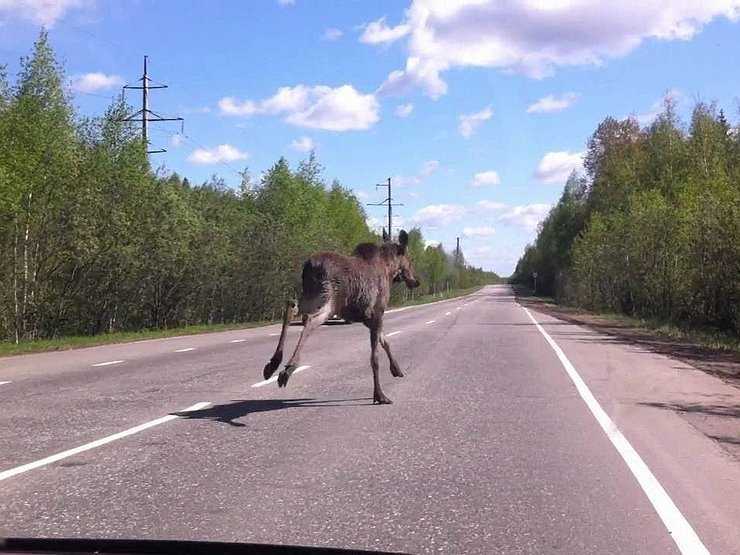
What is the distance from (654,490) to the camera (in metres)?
6.19

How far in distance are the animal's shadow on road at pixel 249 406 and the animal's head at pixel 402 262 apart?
182 cm

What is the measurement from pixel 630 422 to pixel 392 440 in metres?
3.15

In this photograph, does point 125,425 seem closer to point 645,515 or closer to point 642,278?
point 645,515

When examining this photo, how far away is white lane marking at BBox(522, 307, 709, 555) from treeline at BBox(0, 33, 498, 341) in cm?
1949

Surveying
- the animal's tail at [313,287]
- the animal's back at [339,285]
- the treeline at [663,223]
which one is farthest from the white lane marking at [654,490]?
the treeline at [663,223]

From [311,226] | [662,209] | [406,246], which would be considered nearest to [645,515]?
[406,246]

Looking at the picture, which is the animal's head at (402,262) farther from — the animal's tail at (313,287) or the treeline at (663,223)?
the treeline at (663,223)

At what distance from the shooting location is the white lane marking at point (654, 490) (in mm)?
4930

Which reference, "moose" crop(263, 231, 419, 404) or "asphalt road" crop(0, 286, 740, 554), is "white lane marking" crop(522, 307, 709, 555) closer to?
"asphalt road" crop(0, 286, 740, 554)

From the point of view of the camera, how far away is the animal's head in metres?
11.2

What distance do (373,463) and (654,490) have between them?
91.4 inches

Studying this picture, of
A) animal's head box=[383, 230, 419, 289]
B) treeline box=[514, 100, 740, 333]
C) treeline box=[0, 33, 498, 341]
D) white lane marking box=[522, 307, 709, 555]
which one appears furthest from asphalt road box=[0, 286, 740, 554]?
treeline box=[514, 100, 740, 333]

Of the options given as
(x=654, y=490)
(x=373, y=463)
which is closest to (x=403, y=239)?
(x=373, y=463)

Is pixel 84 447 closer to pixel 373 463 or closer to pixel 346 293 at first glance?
pixel 373 463
